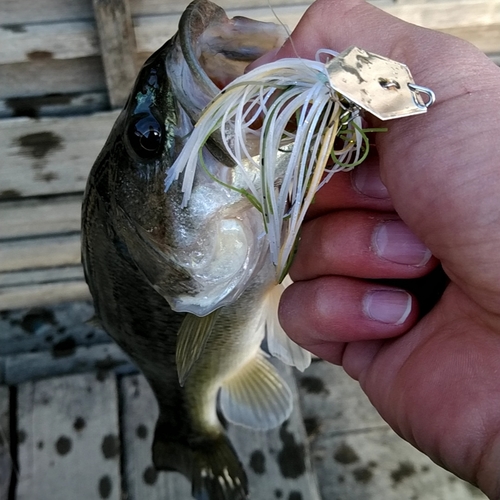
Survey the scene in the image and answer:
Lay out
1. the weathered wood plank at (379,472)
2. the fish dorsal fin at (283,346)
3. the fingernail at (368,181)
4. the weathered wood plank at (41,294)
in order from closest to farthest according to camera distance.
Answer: the fingernail at (368,181) < the fish dorsal fin at (283,346) < the weathered wood plank at (379,472) < the weathered wood plank at (41,294)

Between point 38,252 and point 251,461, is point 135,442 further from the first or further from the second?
point 38,252

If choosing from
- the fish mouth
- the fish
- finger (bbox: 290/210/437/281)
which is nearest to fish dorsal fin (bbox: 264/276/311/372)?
the fish

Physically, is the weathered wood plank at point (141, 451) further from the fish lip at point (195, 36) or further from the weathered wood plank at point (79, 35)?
the fish lip at point (195, 36)

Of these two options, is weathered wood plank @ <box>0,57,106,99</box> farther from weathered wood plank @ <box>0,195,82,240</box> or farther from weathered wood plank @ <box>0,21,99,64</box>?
weathered wood plank @ <box>0,195,82,240</box>

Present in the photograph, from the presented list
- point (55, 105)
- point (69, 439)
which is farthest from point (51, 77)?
point (69, 439)

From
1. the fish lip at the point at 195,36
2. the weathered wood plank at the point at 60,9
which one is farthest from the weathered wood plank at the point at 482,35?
the fish lip at the point at 195,36

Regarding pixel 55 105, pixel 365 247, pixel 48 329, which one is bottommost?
pixel 48 329

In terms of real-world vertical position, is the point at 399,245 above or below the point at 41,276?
above
